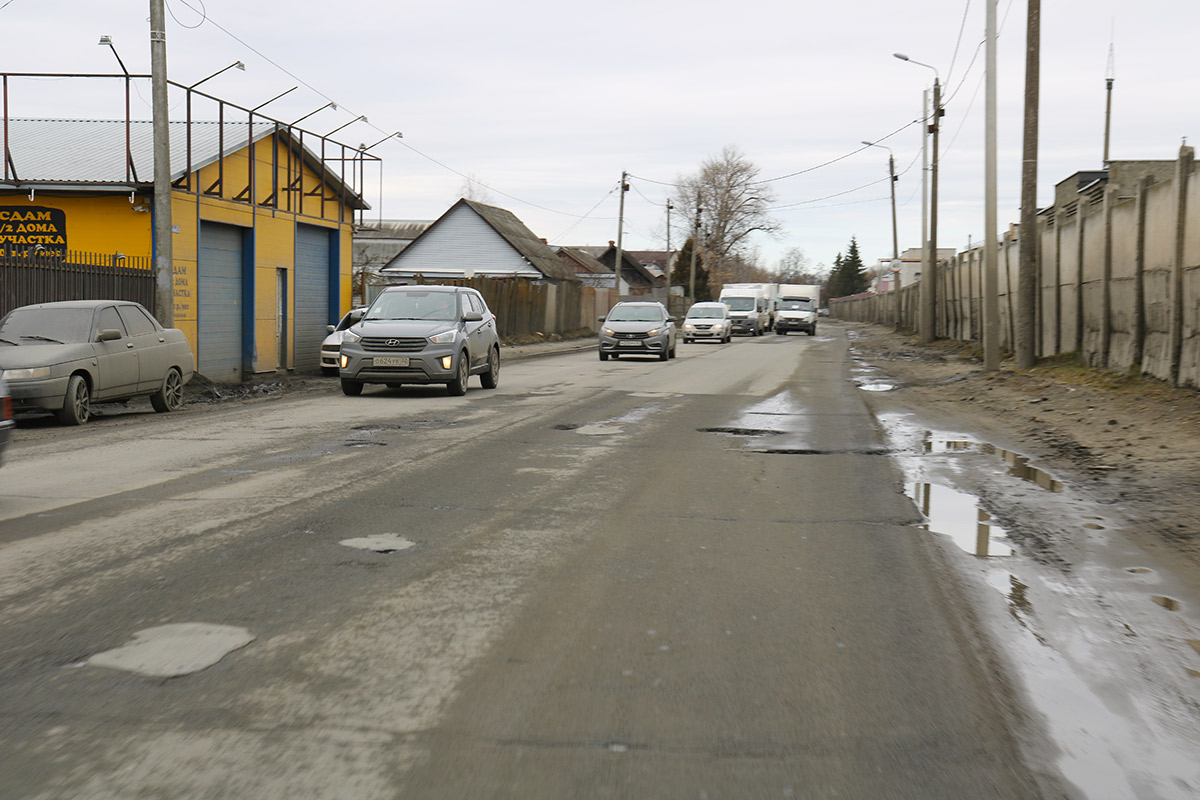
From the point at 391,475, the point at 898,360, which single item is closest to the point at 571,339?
the point at 898,360

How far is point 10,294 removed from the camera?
15961mm

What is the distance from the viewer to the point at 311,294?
27344 mm

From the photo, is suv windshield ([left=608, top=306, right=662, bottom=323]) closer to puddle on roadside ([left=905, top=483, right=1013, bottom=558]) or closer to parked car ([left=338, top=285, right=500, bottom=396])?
parked car ([left=338, top=285, right=500, bottom=396])

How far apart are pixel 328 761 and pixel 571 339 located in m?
42.5

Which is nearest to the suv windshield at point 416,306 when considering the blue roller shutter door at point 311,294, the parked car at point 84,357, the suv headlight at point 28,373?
the parked car at point 84,357

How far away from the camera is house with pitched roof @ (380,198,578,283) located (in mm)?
62312

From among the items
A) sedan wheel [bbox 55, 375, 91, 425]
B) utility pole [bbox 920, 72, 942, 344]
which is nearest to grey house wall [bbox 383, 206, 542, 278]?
utility pole [bbox 920, 72, 942, 344]

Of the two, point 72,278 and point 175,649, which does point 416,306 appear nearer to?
point 72,278

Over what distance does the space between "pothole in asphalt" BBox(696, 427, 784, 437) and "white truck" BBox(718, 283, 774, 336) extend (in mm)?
40310

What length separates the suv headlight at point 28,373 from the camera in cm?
1259

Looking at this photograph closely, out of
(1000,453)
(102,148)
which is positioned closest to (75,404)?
(1000,453)

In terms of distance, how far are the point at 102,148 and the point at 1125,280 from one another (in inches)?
737

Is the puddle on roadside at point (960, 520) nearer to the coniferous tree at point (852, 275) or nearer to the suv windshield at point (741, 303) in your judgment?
the suv windshield at point (741, 303)

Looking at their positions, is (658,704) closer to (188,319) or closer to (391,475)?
(391,475)
